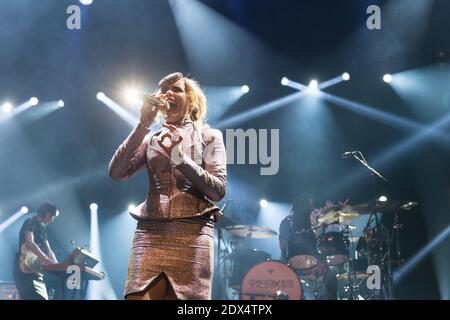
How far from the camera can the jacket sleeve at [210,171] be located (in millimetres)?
1600

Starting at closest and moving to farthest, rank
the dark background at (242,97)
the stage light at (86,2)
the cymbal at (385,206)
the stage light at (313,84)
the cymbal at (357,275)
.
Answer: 1. the cymbal at (357,275)
2. the cymbal at (385,206)
3. the stage light at (86,2)
4. the dark background at (242,97)
5. the stage light at (313,84)

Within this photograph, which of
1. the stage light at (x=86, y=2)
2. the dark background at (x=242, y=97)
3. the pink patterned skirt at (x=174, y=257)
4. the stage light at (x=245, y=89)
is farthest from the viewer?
the stage light at (x=245, y=89)

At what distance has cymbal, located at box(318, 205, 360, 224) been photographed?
18.2 feet

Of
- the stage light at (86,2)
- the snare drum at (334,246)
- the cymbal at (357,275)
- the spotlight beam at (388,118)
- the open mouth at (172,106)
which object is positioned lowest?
the open mouth at (172,106)

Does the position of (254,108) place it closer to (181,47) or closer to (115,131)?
(181,47)

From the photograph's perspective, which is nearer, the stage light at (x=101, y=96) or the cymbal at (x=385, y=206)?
the cymbal at (x=385, y=206)

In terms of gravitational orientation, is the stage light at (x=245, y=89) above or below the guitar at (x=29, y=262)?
above

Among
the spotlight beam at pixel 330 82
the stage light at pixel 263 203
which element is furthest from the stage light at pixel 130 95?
the spotlight beam at pixel 330 82

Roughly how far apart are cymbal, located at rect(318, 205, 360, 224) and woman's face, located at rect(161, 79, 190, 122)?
389 centimetres

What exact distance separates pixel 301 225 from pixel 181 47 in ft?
8.12

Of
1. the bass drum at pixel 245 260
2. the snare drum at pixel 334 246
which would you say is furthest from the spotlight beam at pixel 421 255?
the bass drum at pixel 245 260

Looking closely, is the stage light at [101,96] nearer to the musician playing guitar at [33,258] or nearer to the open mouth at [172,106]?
the musician playing guitar at [33,258]

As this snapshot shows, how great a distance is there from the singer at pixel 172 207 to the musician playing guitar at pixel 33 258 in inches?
146

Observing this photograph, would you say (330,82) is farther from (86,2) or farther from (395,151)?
(86,2)
